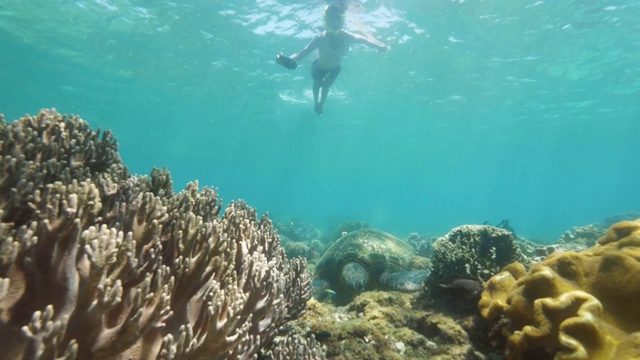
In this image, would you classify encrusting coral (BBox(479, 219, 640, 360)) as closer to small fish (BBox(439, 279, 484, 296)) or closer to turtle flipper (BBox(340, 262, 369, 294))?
small fish (BBox(439, 279, 484, 296))

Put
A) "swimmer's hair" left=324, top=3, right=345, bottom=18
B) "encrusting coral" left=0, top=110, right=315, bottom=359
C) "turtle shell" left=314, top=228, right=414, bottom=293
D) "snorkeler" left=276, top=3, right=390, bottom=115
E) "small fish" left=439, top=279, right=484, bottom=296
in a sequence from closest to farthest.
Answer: "encrusting coral" left=0, top=110, right=315, bottom=359 → "small fish" left=439, top=279, right=484, bottom=296 → "turtle shell" left=314, top=228, right=414, bottom=293 → "swimmer's hair" left=324, top=3, right=345, bottom=18 → "snorkeler" left=276, top=3, right=390, bottom=115

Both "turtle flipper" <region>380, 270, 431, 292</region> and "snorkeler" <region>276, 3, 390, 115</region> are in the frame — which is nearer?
"turtle flipper" <region>380, 270, 431, 292</region>

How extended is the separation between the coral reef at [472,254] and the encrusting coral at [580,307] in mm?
2202

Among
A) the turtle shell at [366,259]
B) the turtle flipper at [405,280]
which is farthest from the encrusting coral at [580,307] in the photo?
the turtle shell at [366,259]

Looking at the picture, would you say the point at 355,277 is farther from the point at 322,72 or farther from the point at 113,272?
the point at 322,72

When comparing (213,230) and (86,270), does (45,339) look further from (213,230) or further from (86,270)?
(213,230)

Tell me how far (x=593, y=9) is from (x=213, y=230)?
27.1 m

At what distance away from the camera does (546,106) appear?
127ft

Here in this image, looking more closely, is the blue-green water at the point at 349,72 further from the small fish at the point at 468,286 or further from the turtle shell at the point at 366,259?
the small fish at the point at 468,286

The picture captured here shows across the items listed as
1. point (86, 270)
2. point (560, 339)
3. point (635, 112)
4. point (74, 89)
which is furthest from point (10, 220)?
point (635, 112)

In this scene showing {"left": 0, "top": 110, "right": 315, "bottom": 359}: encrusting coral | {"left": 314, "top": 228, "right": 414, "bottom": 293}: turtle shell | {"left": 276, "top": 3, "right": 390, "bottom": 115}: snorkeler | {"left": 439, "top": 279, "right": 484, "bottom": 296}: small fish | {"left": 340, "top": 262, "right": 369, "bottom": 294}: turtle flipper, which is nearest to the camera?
{"left": 0, "top": 110, "right": 315, "bottom": 359}: encrusting coral

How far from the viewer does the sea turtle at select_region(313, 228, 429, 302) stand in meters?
6.88

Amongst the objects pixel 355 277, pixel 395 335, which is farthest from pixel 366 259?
pixel 395 335

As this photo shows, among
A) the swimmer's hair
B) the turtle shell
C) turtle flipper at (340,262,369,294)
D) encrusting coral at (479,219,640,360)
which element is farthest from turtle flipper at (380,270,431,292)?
the swimmer's hair
